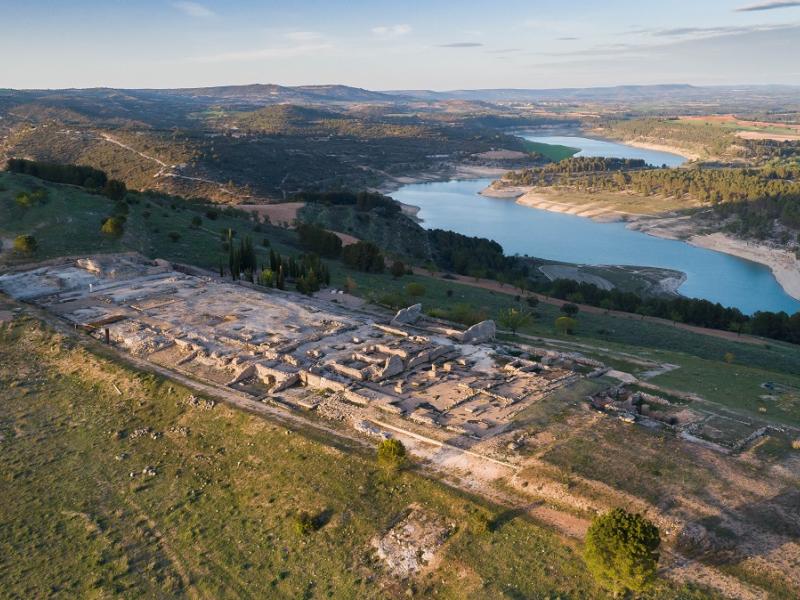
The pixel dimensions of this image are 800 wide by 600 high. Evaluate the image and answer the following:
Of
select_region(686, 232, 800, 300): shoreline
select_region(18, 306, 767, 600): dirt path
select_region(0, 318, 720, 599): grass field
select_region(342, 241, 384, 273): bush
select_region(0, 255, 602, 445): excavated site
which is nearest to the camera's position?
select_region(18, 306, 767, 600): dirt path

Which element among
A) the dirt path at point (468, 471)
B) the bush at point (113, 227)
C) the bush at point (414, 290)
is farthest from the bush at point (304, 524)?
the bush at point (113, 227)

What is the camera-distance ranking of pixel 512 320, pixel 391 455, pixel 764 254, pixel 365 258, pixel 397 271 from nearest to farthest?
pixel 391 455 < pixel 512 320 < pixel 397 271 < pixel 365 258 < pixel 764 254

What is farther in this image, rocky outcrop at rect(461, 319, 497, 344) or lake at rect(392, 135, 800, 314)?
lake at rect(392, 135, 800, 314)

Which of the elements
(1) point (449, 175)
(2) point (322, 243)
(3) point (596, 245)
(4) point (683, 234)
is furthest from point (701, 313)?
(1) point (449, 175)

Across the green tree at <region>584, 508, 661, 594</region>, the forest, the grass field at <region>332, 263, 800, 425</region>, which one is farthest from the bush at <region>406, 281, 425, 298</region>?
the green tree at <region>584, 508, 661, 594</region>

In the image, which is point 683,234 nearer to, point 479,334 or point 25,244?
point 479,334

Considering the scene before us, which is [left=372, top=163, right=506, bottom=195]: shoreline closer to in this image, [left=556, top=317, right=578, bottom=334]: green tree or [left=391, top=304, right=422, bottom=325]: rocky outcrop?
[left=556, top=317, right=578, bottom=334]: green tree
